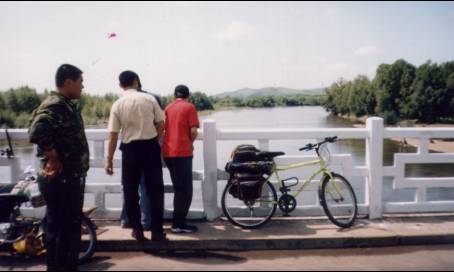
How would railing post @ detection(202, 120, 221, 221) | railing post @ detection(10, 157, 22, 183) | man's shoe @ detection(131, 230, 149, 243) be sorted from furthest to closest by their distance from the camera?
1. railing post @ detection(10, 157, 22, 183)
2. railing post @ detection(202, 120, 221, 221)
3. man's shoe @ detection(131, 230, 149, 243)

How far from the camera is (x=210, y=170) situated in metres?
5.72

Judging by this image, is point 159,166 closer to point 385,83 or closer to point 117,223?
point 117,223

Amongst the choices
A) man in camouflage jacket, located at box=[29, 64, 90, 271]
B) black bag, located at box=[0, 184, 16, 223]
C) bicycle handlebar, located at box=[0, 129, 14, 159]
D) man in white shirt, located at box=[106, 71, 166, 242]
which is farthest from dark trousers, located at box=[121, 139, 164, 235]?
bicycle handlebar, located at box=[0, 129, 14, 159]

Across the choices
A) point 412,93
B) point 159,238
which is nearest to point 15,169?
point 159,238

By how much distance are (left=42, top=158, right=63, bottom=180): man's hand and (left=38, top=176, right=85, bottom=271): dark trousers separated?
0.05m

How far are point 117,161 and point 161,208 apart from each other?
121 centimetres

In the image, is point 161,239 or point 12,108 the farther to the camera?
point 12,108

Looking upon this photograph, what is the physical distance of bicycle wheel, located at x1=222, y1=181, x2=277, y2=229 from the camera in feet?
18.0

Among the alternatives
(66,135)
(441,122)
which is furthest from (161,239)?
(441,122)

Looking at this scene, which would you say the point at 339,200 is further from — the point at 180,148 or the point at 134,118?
the point at 134,118

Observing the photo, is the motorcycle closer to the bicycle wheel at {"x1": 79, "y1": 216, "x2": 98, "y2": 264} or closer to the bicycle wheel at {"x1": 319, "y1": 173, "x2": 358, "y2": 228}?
the bicycle wheel at {"x1": 79, "y1": 216, "x2": 98, "y2": 264}

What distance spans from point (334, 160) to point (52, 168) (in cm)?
368

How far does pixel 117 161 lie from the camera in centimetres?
574

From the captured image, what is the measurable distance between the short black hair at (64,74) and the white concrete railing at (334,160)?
5.67ft
